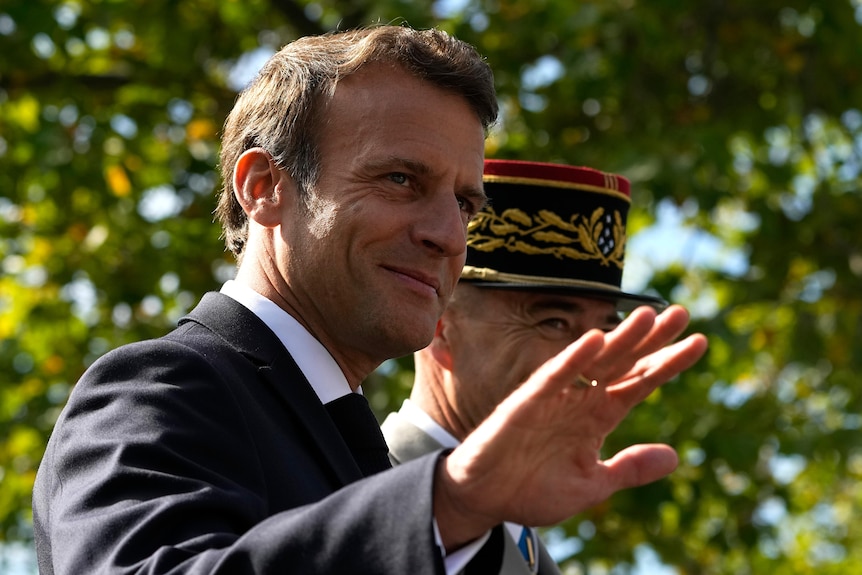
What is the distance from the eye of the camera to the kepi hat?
153 inches

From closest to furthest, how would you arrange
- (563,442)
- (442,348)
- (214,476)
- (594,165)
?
(563,442)
(214,476)
(442,348)
(594,165)

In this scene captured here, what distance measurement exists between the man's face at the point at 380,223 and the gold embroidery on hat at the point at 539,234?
1.31m

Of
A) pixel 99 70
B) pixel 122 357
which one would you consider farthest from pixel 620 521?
pixel 122 357

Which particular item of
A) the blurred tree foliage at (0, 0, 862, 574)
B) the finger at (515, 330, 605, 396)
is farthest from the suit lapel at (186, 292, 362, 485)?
the blurred tree foliage at (0, 0, 862, 574)

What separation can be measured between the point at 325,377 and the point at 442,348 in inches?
55.0

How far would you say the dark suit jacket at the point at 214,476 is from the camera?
167 centimetres

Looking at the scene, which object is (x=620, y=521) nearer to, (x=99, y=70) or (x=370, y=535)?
(x=99, y=70)

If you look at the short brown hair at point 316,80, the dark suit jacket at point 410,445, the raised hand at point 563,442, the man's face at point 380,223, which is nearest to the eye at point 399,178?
the man's face at point 380,223

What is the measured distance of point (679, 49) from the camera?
762cm

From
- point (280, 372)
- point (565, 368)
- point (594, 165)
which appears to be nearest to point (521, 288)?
point (280, 372)

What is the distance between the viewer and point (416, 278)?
8.14 feet

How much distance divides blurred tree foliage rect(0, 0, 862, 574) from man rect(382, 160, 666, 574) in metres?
2.83

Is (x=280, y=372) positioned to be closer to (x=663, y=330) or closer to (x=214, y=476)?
(x=214, y=476)

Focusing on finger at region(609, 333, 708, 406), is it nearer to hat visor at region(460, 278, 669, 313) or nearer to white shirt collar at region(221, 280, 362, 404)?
white shirt collar at region(221, 280, 362, 404)
